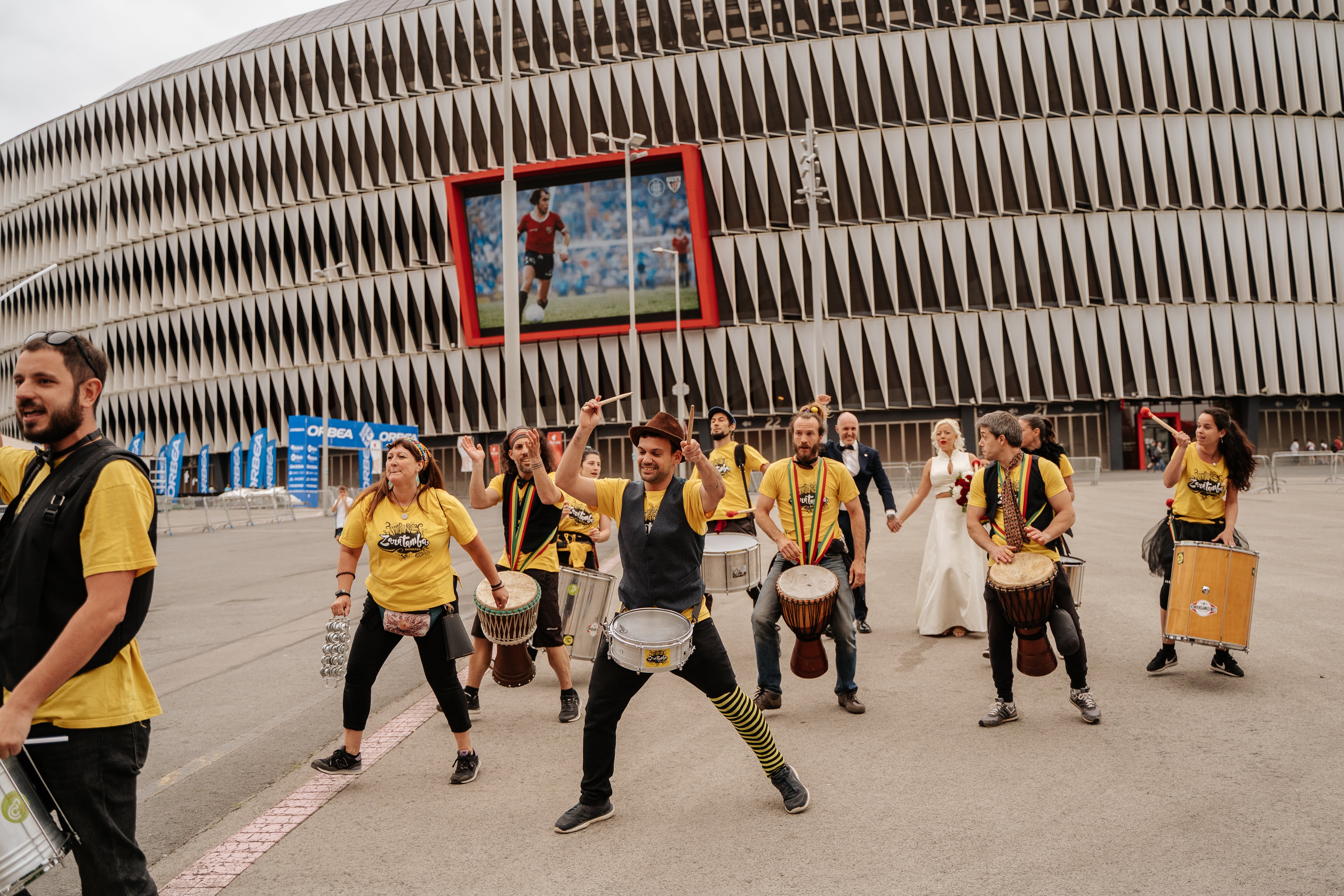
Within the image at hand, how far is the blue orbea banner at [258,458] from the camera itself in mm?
45781

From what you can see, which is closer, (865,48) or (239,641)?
(239,641)

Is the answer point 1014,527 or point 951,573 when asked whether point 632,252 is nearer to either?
point 951,573

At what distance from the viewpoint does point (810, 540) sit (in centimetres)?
675

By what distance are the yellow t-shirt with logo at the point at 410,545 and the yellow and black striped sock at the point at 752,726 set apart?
1.65m

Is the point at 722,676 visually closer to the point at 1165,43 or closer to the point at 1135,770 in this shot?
the point at 1135,770

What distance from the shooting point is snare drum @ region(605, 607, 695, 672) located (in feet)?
A: 15.0

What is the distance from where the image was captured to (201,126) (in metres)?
62.7

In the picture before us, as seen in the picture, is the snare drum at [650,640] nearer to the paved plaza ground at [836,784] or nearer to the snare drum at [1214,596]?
the paved plaza ground at [836,784]

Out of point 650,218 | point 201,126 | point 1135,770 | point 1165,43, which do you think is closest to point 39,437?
point 1135,770

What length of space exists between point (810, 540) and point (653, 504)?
2.17 m

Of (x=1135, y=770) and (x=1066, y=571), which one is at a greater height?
(x=1066, y=571)

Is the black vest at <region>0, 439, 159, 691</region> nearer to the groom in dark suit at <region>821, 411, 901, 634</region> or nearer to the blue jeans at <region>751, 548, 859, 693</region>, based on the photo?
the blue jeans at <region>751, 548, 859, 693</region>

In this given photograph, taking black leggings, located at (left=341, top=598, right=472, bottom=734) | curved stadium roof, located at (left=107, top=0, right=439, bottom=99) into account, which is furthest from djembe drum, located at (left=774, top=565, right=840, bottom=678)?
curved stadium roof, located at (left=107, top=0, right=439, bottom=99)

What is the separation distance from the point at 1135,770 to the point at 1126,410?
51134mm
